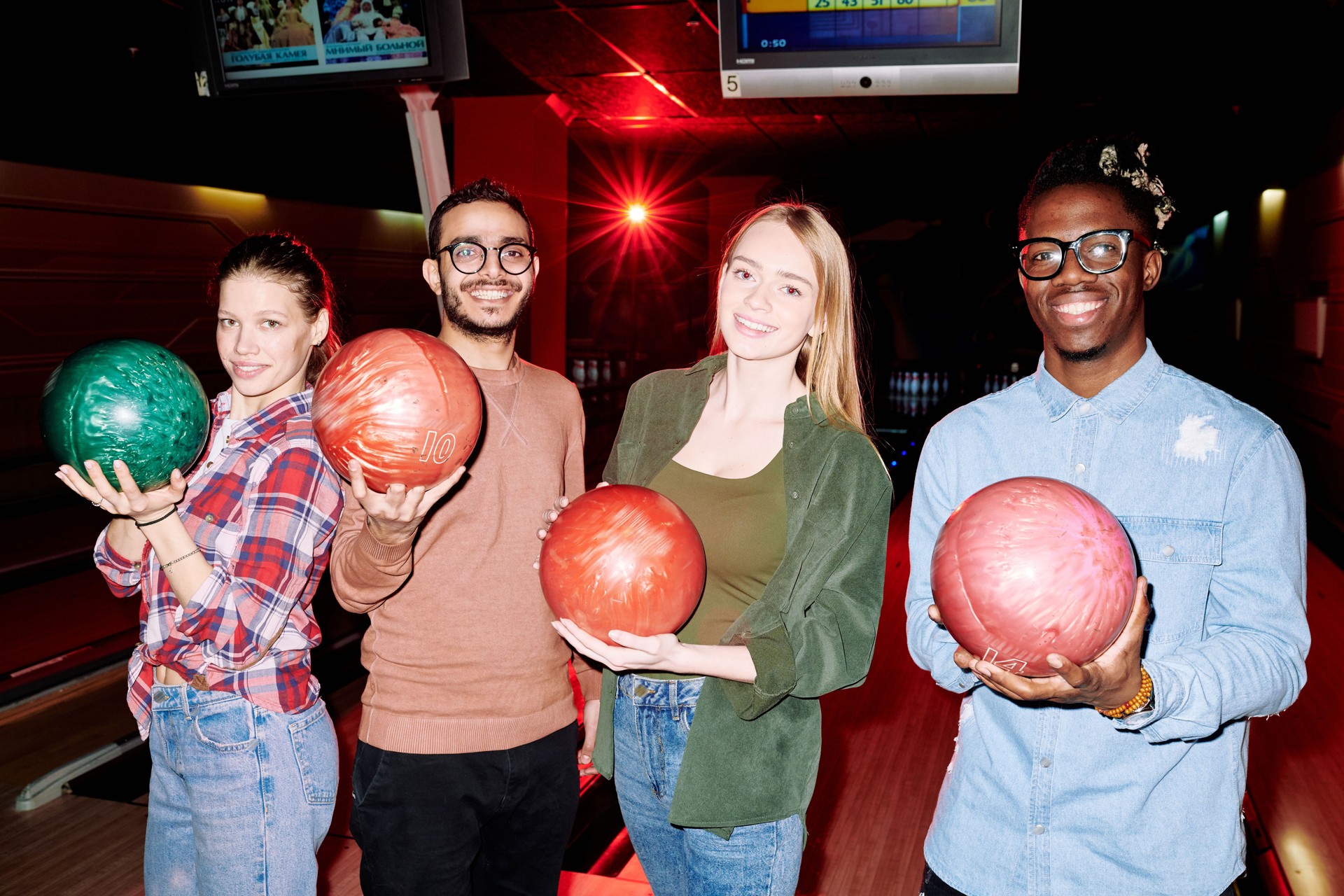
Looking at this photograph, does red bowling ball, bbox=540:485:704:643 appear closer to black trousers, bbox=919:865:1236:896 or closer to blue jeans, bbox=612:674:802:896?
blue jeans, bbox=612:674:802:896

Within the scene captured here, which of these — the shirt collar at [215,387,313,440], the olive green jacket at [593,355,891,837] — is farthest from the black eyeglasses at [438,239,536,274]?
the olive green jacket at [593,355,891,837]

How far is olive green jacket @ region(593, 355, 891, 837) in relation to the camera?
3.84ft

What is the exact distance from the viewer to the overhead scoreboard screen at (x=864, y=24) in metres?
2.36

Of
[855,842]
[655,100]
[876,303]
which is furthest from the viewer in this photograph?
[876,303]

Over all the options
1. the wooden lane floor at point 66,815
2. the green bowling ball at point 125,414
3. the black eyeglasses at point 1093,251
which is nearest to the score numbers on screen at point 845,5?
the black eyeglasses at point 1093,251

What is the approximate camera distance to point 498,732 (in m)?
1.36

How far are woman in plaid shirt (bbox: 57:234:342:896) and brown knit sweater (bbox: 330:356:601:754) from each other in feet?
0.31

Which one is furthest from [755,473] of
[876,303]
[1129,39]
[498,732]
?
[876,303]

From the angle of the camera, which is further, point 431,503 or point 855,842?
point 855,842

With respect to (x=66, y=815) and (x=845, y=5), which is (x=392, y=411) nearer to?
(x=845, y=5)

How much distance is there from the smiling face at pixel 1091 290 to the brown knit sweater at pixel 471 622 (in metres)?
0.80

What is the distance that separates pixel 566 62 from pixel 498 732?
155 inches

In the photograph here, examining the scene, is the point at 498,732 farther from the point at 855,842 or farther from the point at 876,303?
the point at 876,303

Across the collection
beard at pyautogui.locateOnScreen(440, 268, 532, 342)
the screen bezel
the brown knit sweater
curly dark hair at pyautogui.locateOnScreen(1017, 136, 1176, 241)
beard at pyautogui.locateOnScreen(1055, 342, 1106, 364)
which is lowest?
the brown knit sweater
